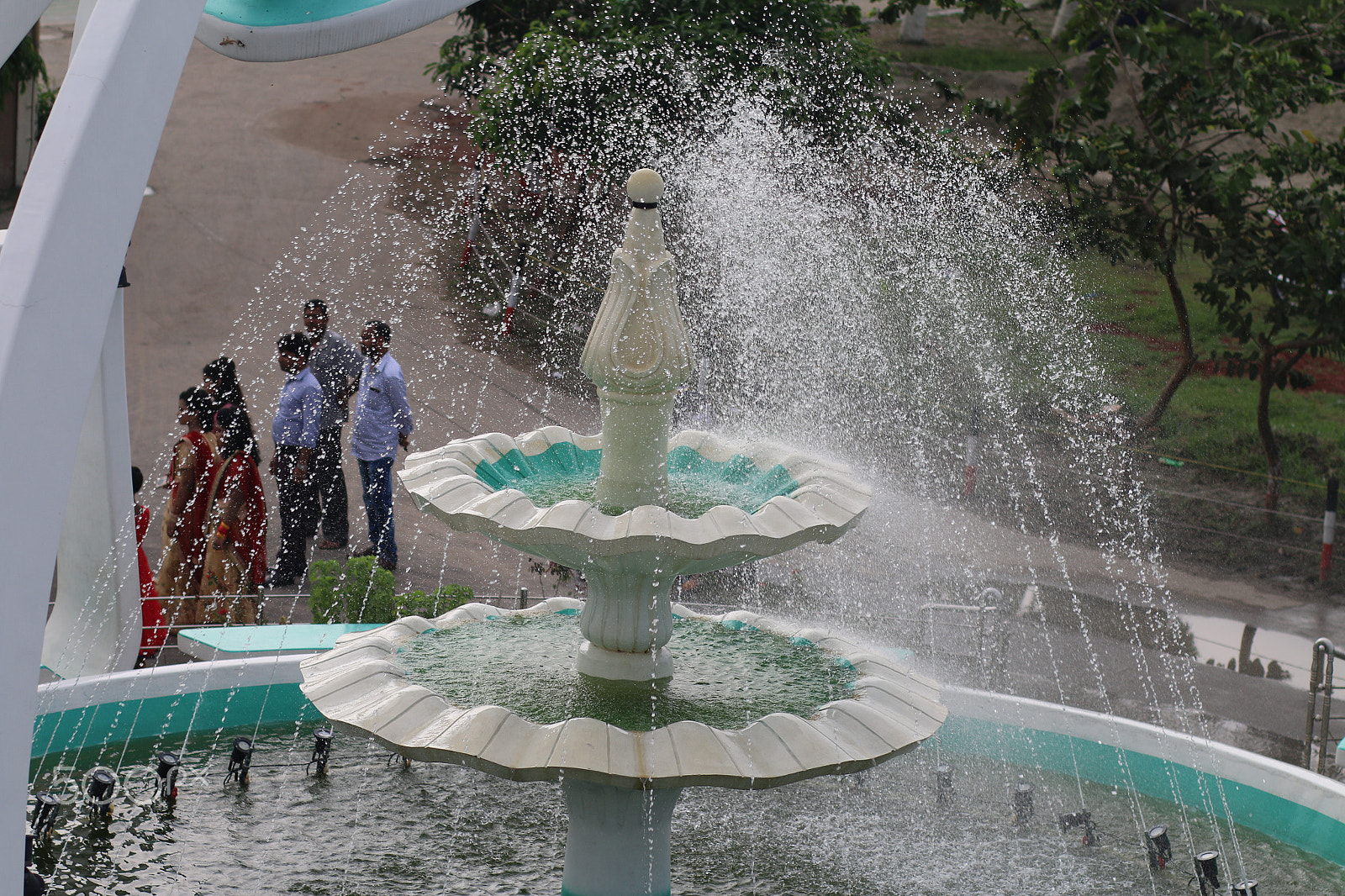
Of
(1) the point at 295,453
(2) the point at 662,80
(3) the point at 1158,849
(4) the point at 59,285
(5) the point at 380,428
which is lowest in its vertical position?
(3) the point at 1158,849

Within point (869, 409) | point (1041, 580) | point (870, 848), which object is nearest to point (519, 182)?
point (869, 409)

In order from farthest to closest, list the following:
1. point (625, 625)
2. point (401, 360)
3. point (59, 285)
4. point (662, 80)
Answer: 1. point (401, 360)
2. point (662, 80)
3. point (625, 625)
4. point (59, 285)

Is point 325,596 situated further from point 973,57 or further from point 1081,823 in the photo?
point 973,57

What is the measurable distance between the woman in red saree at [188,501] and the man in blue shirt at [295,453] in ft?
2.27

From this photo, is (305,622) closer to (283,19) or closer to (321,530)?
(321,530)

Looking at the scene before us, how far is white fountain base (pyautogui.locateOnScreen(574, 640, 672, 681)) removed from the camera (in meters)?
4.34

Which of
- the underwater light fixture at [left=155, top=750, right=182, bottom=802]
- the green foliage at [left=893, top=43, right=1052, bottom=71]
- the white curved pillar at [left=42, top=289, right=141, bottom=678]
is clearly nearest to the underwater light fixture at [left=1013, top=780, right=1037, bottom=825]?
the underwater light fixture at [left=155, top=750, right=182, bottom=802]

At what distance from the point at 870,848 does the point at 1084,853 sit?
2.81ft

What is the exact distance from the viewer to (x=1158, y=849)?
206 inches

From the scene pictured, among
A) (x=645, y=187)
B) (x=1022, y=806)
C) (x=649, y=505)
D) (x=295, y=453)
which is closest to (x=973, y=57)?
(x=295, y=453)

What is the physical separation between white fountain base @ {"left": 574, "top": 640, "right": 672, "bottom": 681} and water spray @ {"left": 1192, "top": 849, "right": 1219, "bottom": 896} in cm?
216

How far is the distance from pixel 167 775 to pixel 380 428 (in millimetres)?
3034

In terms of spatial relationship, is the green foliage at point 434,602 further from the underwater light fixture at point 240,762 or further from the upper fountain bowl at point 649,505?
the upper fountain bowl at point 649,505

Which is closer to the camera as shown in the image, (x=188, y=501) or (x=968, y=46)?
(x=188, y=501)
